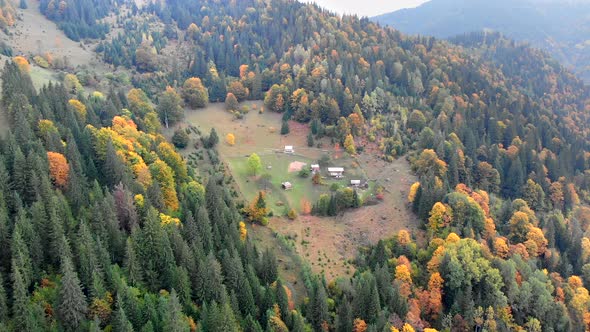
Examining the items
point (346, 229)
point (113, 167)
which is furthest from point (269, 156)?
point (113, 167)

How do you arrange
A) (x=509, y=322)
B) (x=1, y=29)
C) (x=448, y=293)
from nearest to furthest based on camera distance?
(x=509, y=322), (x=448, y=293), (x=1, y=29)

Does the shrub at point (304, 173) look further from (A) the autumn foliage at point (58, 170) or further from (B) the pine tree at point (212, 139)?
(A) the autumn foliage at point (58, 170)

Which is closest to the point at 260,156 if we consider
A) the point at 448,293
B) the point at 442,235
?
the point at 442,235

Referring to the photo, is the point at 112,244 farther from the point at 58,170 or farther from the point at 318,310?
the point at 318,310

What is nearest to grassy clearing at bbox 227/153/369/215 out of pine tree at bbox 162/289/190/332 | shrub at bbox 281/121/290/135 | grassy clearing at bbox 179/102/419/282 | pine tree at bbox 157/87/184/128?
grassy clearing at bbox 179/102/419/282

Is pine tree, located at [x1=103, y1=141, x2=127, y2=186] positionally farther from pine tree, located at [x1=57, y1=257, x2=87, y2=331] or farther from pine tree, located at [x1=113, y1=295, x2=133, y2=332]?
pine tree, located at [x1=113, y1=295, x2=133, y2=332]

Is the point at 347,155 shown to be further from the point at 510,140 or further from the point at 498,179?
the point at 510,140

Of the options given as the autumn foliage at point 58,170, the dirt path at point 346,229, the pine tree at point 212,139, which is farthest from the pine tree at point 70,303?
the pine tree at point 212,139

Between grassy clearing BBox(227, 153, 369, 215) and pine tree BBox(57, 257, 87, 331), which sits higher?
pine tree BBox(57, 257, 87, 331)
